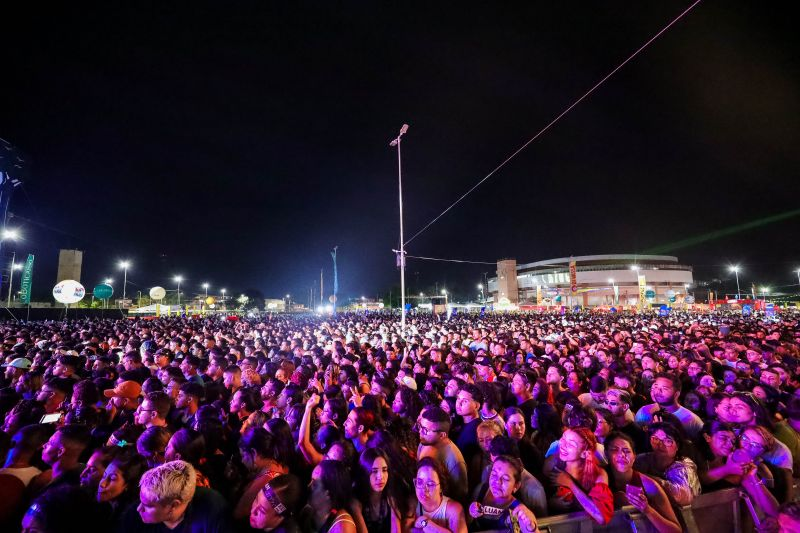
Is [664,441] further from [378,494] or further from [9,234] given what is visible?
[9,234]

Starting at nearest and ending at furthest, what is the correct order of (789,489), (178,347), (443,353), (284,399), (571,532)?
(571,532)
(789,489)
(284,399)
(443,353)
(178,347)

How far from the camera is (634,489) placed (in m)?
3.01

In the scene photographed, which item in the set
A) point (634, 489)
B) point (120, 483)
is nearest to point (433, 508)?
point (634, 489)

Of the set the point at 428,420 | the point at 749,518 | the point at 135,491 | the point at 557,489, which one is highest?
the point at 428,420

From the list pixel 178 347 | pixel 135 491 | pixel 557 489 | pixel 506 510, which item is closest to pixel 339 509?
pixel 506 510

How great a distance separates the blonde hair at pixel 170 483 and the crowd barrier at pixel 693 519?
244cm

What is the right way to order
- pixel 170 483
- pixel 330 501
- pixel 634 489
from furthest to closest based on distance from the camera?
pixel 634 489
pixel 330 501
pixel 170 483

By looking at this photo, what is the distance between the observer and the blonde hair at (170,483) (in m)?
2.38

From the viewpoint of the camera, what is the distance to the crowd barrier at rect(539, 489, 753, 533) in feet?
9.32

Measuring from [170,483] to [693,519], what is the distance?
391cm

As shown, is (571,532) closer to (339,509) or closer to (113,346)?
(339,509)

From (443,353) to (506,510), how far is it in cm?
721

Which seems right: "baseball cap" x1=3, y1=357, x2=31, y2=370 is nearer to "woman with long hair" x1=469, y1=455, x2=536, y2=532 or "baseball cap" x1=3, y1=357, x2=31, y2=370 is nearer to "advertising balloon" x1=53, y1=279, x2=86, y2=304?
"woman with long hair" x1=469, y1=455, x2=536, y2=532

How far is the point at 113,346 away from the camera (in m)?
12.3
